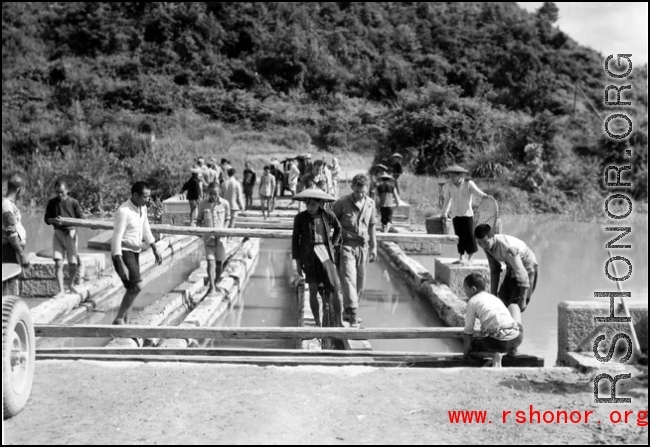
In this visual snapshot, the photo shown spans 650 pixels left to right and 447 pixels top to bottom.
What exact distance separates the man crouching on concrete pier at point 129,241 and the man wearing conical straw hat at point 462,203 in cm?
432

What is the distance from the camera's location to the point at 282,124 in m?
39.6

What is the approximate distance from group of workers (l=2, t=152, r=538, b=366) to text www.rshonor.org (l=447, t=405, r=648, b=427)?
114 centimetres

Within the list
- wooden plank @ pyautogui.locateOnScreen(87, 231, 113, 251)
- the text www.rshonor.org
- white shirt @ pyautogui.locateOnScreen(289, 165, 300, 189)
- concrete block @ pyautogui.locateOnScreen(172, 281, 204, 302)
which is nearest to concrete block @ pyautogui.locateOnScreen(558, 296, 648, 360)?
the text www.rshonor.org

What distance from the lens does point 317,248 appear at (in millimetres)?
6934

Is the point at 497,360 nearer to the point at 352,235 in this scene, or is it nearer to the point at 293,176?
the point at 352,235

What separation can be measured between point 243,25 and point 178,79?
8182mm

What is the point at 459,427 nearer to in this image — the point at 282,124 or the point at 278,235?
the point at 278,235

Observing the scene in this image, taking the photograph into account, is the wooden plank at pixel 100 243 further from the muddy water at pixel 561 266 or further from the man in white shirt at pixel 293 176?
the man in white shirt at pixel 293 176

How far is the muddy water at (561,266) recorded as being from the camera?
8.77 m

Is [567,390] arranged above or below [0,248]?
below

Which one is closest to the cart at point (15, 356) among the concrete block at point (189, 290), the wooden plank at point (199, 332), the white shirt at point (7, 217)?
the wooden plank at point (199, 332)

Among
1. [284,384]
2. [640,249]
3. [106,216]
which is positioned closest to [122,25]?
[106,216]

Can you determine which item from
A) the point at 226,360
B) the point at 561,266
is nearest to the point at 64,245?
the point at 226,360

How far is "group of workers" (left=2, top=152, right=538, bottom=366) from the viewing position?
5.78 meters
